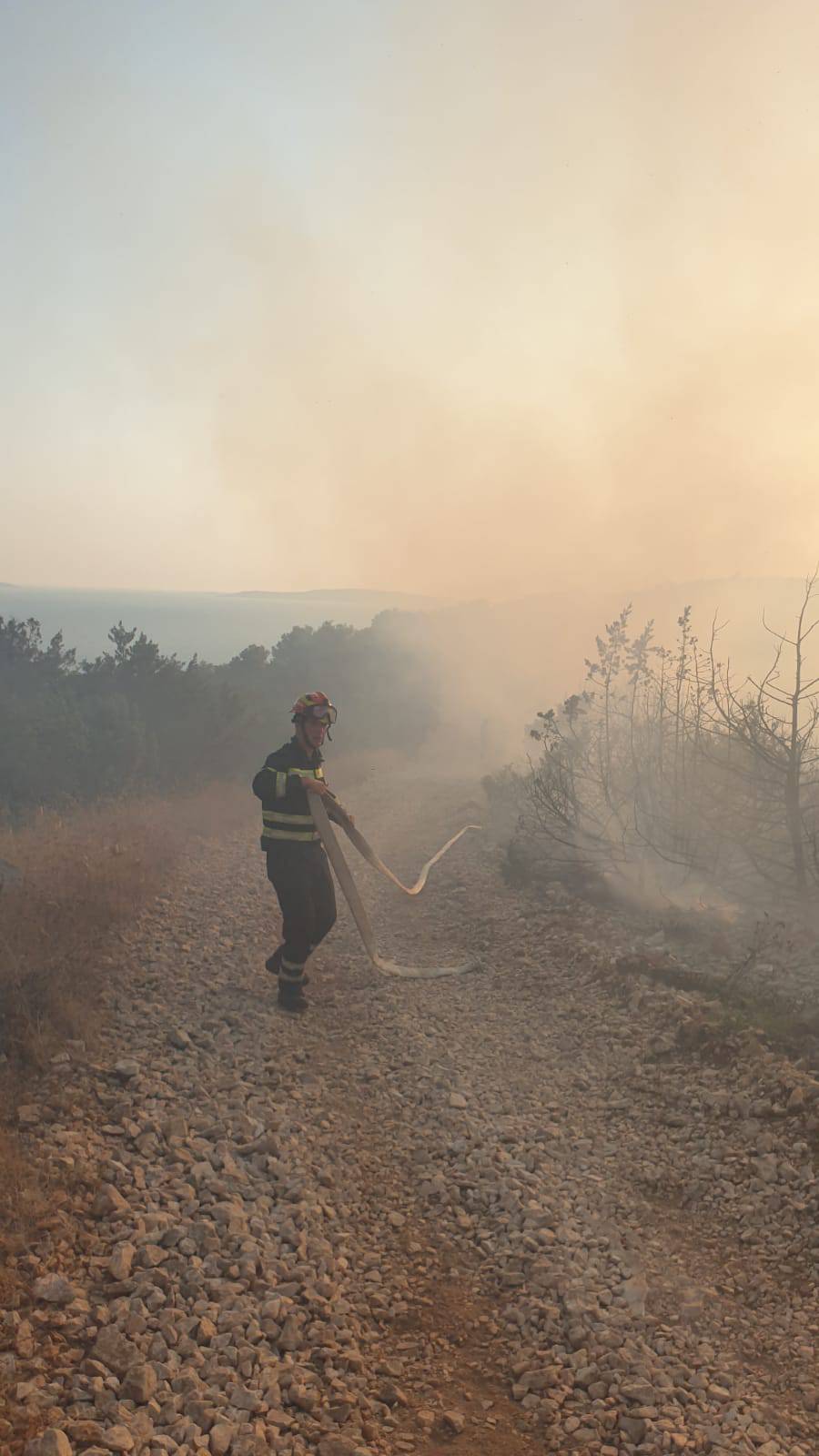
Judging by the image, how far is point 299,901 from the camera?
7.32 meters

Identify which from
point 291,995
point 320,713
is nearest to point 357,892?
point 291,995

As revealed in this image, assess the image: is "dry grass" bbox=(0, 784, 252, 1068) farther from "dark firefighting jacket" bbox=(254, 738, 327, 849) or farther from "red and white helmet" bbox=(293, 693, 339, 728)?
"red and white helmet" bbox=(293, 693, 339, 728)

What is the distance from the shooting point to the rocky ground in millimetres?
3426

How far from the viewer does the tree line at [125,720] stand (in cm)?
1568

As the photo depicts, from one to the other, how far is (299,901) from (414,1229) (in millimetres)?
3023

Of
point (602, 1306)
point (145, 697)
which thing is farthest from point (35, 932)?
point (145, 697)

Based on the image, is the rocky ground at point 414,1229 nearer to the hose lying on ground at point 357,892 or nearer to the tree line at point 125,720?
the hose lying on ground at point 357,892

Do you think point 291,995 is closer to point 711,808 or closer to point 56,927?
point 56,927

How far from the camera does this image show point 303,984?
24.7ft

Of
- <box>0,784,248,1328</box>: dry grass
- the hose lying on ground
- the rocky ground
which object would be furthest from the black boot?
<box>0,784,248,1328</box>: dry grass

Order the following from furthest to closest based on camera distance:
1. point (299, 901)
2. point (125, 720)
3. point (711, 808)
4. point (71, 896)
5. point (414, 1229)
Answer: point (125, 720), point (711, 808), point (71, 896), point (299, 901), point (414, 1229)

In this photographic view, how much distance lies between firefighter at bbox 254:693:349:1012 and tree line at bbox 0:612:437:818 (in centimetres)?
864

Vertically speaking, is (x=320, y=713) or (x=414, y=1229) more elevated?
(x=320, y=713)

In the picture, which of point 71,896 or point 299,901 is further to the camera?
point 71,896
